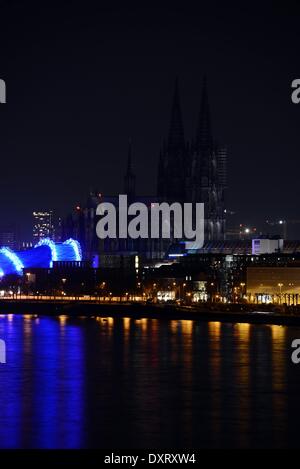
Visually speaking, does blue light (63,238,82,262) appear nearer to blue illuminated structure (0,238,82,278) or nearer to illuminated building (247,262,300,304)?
→ blue illuminated structure (0,238,82,278)

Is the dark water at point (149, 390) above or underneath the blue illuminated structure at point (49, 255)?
underneath

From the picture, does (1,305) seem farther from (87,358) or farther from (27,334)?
(87,358)

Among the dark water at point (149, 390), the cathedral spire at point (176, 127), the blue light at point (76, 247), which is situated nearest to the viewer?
the dark water at point (149, 390)

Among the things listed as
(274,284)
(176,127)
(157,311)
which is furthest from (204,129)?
(157,311)

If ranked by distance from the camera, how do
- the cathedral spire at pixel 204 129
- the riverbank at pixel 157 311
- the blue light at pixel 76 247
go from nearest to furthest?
the riverbank at pixel 157 311
the cathedral spire at pixel 204 129
the blue light at pixel 76 247

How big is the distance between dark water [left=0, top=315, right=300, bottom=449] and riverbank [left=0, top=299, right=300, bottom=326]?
32.5ft

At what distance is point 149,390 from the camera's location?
34906mm

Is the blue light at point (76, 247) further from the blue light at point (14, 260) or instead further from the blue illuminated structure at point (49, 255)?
the blue light at point (14, 260)

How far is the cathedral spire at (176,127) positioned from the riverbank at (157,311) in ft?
70.8

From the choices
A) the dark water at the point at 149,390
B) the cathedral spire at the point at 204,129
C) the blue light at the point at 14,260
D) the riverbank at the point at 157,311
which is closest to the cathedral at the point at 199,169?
the cathedral spire at the point at 204,129

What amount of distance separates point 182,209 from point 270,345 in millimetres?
52565

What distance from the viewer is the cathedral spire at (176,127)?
328 ft

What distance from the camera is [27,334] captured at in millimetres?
55031
